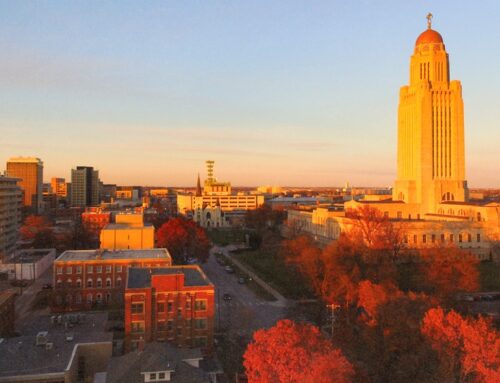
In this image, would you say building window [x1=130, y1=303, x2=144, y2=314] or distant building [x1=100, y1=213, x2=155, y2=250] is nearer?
building window [x1=130, y1=303, x2=144, y2=314]

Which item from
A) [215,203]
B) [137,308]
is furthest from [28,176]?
[137,308]

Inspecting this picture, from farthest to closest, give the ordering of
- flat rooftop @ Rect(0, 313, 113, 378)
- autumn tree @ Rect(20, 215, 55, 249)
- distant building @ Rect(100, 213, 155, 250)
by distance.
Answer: autumn tree @ Rect(20, 215, 55, 249), distant building @ Rect(100, 213, 155, 250), flat rooftop @ Rect(0, 313, 113, 378)

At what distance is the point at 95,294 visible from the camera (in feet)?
167

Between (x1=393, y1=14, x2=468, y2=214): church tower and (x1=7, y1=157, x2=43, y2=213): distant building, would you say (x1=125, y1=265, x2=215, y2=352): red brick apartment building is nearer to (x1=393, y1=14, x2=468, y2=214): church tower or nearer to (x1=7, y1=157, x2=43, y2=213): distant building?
(x1=393, y1=14, x2=468, y2=214): church tower

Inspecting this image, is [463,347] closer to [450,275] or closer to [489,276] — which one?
[450,275]

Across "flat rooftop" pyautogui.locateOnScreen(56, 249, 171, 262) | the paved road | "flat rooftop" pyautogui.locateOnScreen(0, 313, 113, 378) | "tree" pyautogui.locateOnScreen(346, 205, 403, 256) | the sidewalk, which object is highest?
"tree" pyautogui.locateOnScreen(346, 205, 403, 256)

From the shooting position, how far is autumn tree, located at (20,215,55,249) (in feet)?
279

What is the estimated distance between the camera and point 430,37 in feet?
289

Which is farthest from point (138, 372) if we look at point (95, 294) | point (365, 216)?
point (365, 216)

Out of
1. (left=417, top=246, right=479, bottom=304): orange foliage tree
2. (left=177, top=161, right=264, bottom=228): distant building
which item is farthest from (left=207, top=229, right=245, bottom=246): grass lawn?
(left=417, top=246, right=479, bottom=304): orange foliage tree

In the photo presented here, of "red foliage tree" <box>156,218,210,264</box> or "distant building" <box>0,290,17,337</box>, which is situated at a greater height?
"red foliage tree" <box>156,218,210,264</box>

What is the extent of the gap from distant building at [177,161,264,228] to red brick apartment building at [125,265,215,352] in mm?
106358

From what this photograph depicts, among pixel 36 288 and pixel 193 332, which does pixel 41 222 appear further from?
pixel 193 332

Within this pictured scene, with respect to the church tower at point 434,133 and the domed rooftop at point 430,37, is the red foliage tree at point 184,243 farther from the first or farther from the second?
the domed rooftop at point 430,37
